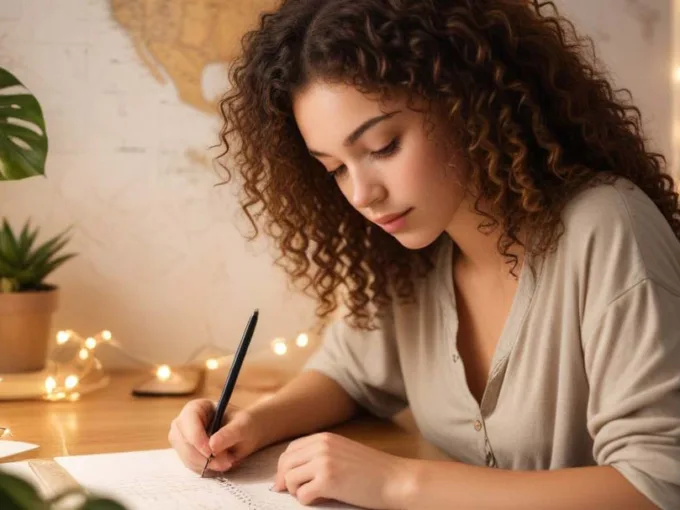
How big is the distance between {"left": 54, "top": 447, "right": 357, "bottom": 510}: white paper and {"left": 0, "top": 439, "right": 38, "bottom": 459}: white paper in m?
0.07

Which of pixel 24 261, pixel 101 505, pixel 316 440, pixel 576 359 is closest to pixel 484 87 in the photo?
pixel 576 359

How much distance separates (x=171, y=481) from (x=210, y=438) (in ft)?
0.24

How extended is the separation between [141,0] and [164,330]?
59 cm

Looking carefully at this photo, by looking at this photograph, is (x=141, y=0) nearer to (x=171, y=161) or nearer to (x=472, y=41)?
(x=171, y=161)

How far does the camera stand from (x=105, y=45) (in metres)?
1.63

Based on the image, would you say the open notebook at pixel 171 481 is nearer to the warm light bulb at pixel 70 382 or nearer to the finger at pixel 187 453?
the finger at pixel 187 453

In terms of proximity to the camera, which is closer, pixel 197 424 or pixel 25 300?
pixel 197 424

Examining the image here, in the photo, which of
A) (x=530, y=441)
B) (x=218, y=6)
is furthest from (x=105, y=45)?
(x=530, y=441)

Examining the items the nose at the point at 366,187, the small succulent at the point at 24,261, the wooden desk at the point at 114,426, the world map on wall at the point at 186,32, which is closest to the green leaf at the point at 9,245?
the small succulent at the point at 24,261

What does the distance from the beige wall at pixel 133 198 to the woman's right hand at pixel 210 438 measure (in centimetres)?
55

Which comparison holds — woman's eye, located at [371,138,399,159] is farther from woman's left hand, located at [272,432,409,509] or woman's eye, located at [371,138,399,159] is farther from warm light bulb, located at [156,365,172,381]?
warm light bulb, located at [156,365,172,381]

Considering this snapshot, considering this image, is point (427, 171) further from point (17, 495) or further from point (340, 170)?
point (17, 495)

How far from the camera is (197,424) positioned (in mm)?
1125

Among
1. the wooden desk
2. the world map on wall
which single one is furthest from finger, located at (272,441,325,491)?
the world map on wall
